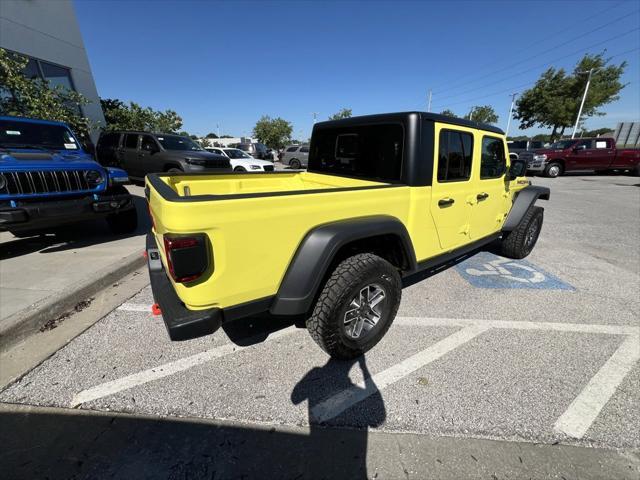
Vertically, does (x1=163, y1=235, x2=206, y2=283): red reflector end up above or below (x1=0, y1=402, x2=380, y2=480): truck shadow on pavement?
above

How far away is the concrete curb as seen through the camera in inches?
96.8

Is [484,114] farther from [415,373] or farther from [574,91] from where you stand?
[415,373]

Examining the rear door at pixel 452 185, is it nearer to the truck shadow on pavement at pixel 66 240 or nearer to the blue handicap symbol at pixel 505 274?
the blue handicap symbol at pixel 505 274

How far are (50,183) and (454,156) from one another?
510cm

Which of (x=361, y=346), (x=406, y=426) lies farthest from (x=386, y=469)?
(x=361, y=346)

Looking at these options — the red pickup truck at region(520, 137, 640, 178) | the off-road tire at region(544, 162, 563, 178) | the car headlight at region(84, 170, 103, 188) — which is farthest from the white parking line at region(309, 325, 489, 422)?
the off-road tire at region(544, 162, 563, 178)

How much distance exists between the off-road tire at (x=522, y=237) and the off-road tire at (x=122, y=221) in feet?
20.2

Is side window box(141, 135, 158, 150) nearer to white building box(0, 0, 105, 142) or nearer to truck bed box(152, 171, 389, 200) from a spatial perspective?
white building box(0, 0, 105, 142)

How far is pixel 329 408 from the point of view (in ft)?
6.35

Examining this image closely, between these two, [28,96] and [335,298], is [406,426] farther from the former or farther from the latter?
[28,96]

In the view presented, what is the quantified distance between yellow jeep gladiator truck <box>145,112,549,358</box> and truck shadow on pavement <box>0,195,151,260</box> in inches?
122

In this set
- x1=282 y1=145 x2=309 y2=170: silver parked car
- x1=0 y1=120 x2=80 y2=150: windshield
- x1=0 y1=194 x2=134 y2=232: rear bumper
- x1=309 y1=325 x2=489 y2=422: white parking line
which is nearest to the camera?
x1=309 y1=325 x2=489 y2=422: white parking line

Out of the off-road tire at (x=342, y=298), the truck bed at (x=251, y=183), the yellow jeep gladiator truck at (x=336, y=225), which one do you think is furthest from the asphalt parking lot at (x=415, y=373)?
the truck bed at (x=251, y=183)

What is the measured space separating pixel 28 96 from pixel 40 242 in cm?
443
